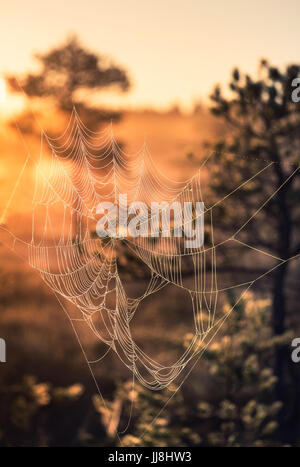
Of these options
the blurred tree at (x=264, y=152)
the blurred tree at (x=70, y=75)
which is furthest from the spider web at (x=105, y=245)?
the blurred tree at (x=70, y=75)

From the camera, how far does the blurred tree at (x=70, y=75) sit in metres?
20.0

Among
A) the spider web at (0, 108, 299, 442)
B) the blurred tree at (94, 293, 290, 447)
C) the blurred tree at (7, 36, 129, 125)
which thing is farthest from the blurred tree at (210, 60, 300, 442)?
the blurred tree at (7, 36, 129, 125)

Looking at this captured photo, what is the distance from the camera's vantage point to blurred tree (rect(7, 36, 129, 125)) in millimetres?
20000

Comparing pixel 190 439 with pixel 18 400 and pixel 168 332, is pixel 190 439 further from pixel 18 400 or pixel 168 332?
pixel 168 332

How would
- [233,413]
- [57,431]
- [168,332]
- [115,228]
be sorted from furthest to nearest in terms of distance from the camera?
[168,332] → [57,431] → [233,413] → [115,228]

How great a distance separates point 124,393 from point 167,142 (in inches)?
1189

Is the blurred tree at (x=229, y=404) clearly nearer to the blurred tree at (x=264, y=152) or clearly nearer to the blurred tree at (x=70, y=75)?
the blurred tree at (x=264, y=152)

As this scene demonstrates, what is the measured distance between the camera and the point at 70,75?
66.8ft

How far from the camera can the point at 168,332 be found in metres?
23.0

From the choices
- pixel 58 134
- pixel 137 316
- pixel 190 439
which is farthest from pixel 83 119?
pixel 190 439

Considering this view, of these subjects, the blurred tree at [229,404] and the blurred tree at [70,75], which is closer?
the blurred tree at [229,404]

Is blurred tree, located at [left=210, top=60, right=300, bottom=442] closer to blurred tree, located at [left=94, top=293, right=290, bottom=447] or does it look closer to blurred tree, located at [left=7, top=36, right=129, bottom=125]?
blurred tree, located at [left=94, top=293, right=290, bottom=447]

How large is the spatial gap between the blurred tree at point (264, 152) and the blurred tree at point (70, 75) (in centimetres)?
647

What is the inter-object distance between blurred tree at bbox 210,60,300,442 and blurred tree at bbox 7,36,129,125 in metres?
6.47
